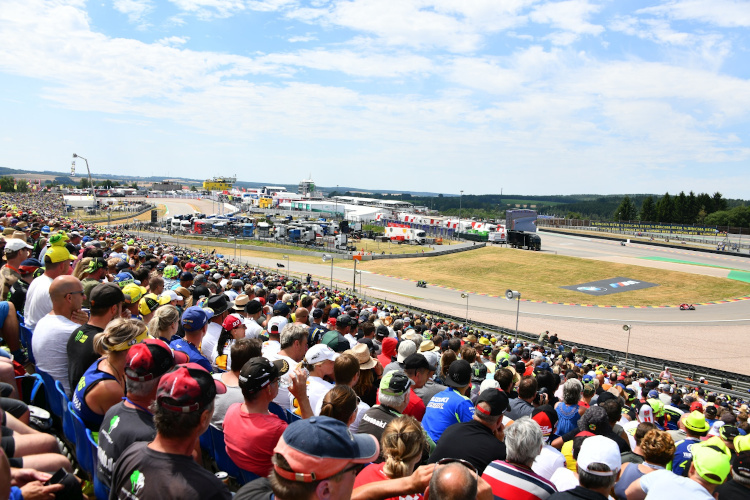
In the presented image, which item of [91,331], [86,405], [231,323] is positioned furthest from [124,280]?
[86,405]

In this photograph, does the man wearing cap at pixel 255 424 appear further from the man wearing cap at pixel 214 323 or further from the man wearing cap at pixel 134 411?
the man wearing cap at pixel 214 323

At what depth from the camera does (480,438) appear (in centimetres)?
406

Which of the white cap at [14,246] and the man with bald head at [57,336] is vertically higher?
the white cap at [14,246]

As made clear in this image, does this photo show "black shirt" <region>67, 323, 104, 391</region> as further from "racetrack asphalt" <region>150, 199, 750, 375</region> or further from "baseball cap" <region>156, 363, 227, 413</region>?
"racetrack asphalt" <region>150, 199, 750, 375</region>

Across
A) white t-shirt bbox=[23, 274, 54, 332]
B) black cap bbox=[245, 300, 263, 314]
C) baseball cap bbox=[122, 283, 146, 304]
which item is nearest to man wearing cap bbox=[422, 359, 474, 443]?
black cap bbox=[245, 300, 263, 314]

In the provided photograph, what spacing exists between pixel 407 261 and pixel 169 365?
175ft

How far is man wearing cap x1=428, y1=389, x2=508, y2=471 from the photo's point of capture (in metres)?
3.97

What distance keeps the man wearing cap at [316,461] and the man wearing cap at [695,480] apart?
2.78m

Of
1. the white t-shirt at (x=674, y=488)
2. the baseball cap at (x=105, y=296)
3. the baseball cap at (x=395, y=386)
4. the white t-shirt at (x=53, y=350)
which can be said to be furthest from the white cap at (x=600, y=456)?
the white t-shirt at (x=53, y=350)

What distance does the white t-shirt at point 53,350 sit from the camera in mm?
4730

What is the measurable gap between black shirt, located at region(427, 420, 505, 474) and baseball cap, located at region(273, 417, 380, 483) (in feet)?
6.21

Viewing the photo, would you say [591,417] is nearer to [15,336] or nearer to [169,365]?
[169,365]

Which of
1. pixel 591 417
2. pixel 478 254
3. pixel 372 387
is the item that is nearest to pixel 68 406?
pixel 372 387

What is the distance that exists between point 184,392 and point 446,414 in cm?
295
